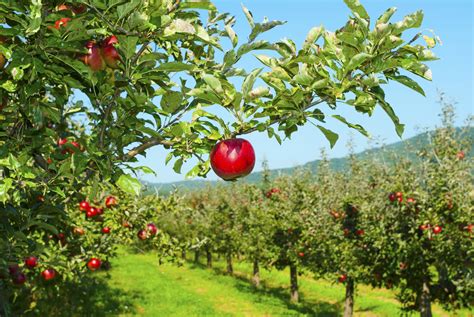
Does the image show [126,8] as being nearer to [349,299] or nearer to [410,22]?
[410,22]

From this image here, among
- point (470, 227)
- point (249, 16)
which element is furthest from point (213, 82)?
point (470, 227)

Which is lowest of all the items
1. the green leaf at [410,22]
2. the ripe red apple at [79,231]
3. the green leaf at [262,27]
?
the ripe red apple at [79,231]

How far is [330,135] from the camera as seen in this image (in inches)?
95.0

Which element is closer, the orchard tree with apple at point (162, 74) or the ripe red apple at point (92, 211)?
the orchard tree with apple at point (162, 74)

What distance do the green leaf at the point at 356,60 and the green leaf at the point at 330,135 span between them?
1.29 ft

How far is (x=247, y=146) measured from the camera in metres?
2.42

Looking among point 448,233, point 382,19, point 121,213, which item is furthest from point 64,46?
A: point 448,233

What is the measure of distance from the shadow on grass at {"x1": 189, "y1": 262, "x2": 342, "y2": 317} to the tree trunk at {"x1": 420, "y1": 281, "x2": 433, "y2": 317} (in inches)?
247

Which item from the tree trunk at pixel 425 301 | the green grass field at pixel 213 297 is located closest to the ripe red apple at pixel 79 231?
the green grass field at pixel 213 297

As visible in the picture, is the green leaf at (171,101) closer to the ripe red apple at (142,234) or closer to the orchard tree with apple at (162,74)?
the orchard tree with apple at (162,74)

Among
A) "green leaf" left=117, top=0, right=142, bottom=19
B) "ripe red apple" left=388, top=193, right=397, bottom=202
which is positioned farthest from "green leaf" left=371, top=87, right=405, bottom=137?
"ripe red apple" left=388, top=193, right=397, bottom=202

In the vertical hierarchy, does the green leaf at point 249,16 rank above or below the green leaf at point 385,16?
above

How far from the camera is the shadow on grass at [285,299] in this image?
1886 centimetres

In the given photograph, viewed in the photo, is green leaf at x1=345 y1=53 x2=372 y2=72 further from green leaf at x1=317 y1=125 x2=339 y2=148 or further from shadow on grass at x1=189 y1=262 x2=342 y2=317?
shadow on grass at x1=189 y1=262 x2=342 y2=317
